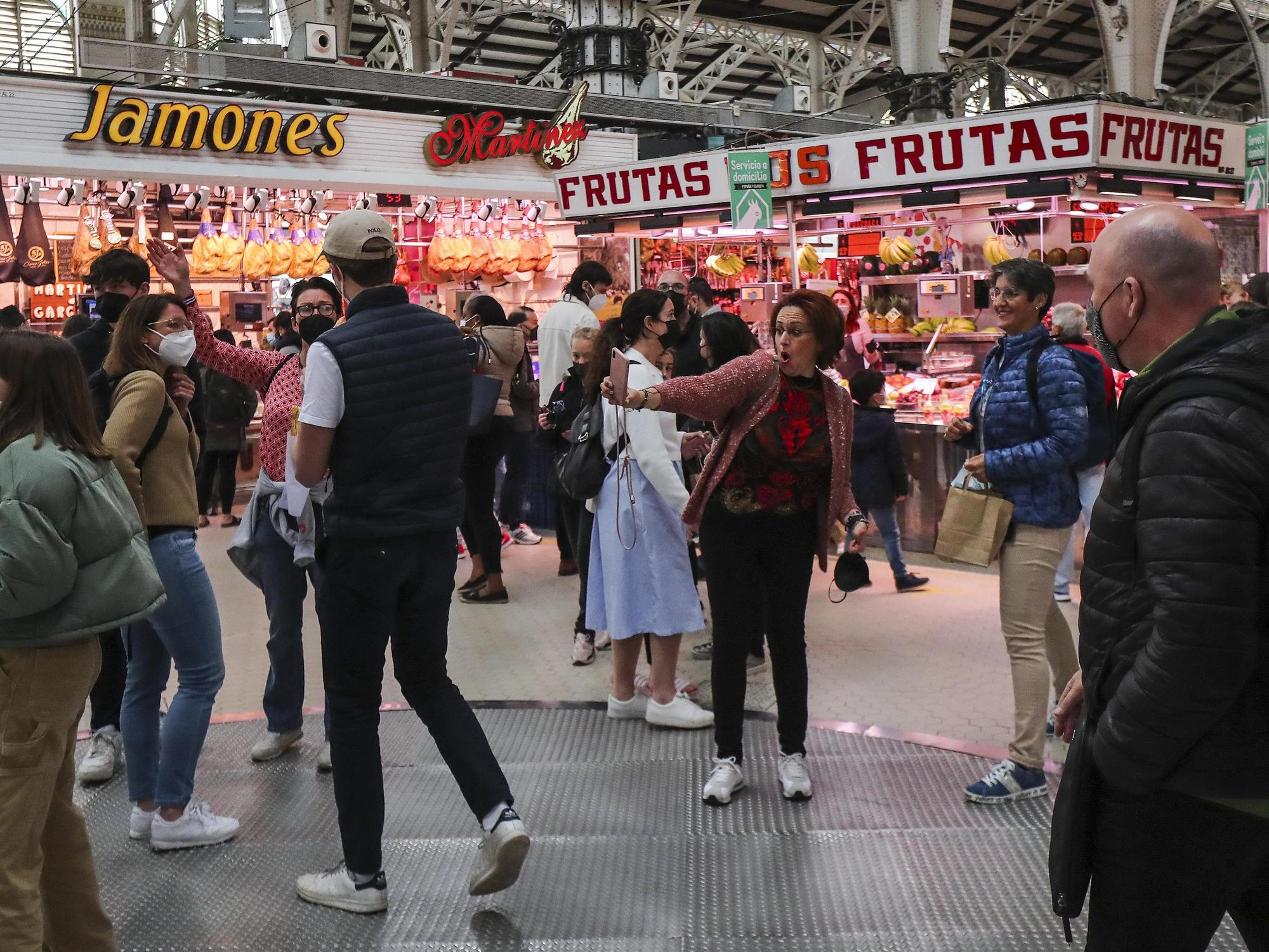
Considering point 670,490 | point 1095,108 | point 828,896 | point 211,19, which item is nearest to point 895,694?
point 670,490

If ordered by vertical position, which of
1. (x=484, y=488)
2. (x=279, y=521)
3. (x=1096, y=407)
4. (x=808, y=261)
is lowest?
(x=484, y=488)

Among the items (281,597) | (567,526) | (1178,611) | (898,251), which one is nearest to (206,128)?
(898,251)

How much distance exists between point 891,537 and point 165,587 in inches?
173

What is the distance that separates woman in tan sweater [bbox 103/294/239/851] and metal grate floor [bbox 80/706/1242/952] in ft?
0.46

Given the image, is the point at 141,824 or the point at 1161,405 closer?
the point at 1161,405

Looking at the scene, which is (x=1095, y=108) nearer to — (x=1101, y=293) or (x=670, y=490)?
(x=670, y=490)

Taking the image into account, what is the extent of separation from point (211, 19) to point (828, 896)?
18.7 meters

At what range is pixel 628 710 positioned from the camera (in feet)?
15.2

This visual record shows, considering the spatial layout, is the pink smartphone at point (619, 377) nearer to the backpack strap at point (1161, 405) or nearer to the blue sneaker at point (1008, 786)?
the backpack strap at point (1161, 405)

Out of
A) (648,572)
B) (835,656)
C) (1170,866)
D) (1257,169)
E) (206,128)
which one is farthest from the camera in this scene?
(206,128)

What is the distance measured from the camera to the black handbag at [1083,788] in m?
1.75

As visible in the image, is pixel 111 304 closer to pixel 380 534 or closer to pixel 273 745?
pixel 380 534

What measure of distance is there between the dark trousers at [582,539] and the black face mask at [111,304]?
1.84 metres

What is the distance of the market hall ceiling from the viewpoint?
66.8 feet
